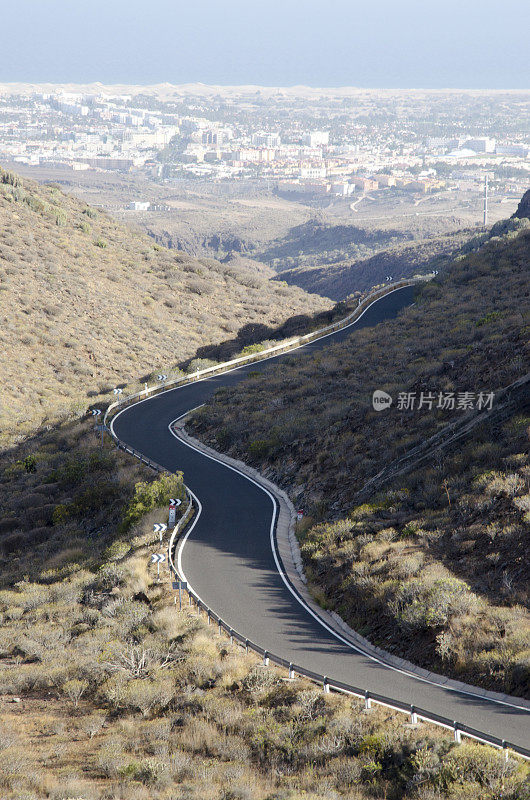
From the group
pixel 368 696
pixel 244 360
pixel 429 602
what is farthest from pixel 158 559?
pixel 244 360

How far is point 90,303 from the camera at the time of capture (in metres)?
51.5

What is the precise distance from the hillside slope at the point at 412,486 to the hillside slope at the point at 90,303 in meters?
13.1

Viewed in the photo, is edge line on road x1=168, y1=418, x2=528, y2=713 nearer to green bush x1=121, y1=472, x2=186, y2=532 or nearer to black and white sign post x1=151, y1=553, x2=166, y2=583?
black and white sign post x1=151, y1=553, x2=166, y2=583

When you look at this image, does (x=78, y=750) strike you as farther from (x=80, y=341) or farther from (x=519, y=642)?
(x=80, y=341)

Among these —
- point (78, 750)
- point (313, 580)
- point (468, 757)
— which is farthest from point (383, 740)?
point (313, 580)

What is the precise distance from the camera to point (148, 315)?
53.7 m

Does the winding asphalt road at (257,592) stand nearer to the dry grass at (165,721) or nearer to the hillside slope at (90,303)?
the dry grass at (165,721)

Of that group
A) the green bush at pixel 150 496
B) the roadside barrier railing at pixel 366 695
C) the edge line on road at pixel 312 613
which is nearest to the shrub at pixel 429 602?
the edge line on road at pixel 312 613

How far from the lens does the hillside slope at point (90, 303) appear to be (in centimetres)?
4122

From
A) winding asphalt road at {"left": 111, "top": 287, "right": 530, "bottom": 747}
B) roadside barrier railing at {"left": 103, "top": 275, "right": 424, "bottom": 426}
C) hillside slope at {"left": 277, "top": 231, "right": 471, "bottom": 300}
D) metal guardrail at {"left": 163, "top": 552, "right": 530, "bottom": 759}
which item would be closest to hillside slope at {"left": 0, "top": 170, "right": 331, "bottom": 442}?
roadside barrier railing at {"left": 103, "top": 275, "right": 424, "bottom": 426}

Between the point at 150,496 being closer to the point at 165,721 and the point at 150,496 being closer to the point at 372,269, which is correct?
the point at 165,721

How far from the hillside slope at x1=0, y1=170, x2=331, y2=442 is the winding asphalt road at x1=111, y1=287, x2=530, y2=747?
11.3 meters

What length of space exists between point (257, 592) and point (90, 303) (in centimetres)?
3947

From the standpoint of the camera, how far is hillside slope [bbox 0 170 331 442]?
41.2 metres
